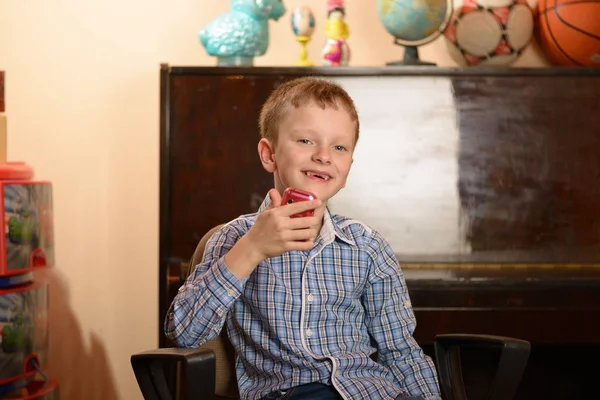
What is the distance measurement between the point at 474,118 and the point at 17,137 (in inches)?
67.2

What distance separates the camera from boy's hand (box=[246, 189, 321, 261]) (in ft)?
4.77

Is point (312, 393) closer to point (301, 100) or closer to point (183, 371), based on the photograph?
point (183, 371)

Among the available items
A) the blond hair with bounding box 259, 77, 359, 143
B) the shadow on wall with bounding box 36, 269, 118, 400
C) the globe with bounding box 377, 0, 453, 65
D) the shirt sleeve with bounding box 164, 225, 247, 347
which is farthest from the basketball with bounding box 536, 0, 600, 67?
the shadow on wall with bounding box 36, 269, 118, 400

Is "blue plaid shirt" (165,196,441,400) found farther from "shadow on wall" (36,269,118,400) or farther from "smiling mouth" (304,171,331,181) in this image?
"shadow on wall" (36,269,118,400)

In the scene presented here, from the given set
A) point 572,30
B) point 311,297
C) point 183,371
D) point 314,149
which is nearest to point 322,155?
point 314,149

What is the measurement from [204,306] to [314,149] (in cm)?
37

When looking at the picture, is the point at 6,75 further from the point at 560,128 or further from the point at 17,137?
the point at 560,128

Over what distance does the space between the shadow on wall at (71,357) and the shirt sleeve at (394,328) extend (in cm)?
181

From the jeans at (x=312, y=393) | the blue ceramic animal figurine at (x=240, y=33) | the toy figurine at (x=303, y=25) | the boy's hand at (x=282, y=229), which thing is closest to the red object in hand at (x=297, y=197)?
the boy's hand at (x=282, y=229)

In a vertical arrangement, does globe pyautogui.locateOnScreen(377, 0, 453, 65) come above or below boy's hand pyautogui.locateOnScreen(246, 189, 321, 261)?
above

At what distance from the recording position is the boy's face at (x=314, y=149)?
160cm

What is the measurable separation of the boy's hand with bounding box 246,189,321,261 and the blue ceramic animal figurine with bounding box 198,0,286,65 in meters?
1.33

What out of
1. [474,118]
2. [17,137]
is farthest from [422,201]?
[17,137]

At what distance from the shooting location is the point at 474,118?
105 inches
